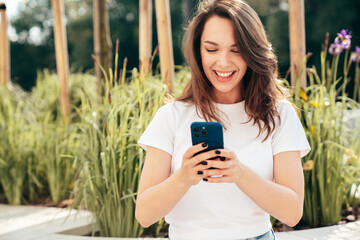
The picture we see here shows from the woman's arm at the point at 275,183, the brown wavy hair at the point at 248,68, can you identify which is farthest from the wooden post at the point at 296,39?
the woman's arm at the point at 275,183

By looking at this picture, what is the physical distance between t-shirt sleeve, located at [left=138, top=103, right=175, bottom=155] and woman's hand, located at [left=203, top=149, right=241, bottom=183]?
12.4 inches

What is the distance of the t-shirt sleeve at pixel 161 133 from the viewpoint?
153 cm

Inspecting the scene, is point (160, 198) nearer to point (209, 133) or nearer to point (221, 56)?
point (209, 133)

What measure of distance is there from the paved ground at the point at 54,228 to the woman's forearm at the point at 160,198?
115 cm

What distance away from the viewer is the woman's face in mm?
1535

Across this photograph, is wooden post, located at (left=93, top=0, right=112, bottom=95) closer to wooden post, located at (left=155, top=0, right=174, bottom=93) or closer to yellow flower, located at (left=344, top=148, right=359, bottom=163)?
wooden post, located at (left=155, top=0, right=174, bottom=93)

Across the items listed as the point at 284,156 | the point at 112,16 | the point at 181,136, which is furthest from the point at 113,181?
the point at 112,16

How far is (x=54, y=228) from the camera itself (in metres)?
2.87

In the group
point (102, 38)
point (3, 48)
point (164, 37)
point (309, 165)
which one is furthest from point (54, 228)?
point (3, 48)

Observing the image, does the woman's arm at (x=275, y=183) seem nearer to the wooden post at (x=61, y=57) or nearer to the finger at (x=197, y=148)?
the finger at (x=197, y=148)

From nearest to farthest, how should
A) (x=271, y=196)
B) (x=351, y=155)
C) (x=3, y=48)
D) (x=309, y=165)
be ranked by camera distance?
(x=271, y=196) → (x=309, y=165) → (x=351, y=155) → (x=3, y=48)

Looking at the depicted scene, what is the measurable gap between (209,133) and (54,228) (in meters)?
1.99

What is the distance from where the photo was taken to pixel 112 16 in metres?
24.5

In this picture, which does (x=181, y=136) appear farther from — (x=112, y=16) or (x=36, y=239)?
(x=112, y=16)
